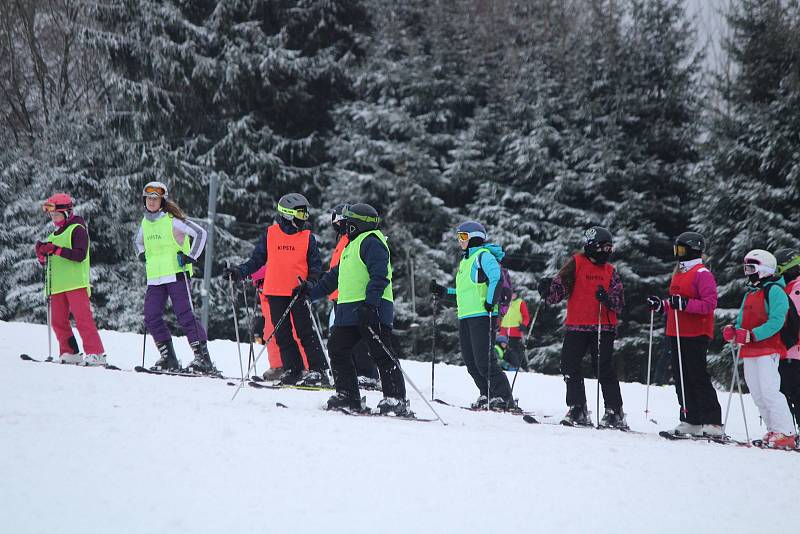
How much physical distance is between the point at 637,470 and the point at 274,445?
2.10 meters

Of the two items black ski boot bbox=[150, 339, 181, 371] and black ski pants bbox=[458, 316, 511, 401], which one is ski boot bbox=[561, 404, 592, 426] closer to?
black ski pants bbox=[458, 316, 511, 401]

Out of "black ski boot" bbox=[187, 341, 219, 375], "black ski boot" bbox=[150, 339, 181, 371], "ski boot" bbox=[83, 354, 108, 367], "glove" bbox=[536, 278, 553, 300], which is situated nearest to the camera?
"glove" bbox=[536, 278, 553, 300]

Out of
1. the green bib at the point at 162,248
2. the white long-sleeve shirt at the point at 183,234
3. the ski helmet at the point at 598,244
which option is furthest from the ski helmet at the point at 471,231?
the green bib at the point at 162,248

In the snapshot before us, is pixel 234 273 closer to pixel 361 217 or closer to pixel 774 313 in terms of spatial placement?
pixel 361 217

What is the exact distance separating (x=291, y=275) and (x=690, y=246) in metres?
3.65

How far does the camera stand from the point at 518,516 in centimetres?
384

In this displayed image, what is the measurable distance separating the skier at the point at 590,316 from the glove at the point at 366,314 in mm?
1856

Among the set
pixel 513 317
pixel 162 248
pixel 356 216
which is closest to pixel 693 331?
pixel 356 216

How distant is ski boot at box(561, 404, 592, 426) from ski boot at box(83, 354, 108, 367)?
15.2 ft

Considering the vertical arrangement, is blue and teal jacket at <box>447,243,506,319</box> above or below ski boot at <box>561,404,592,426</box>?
above

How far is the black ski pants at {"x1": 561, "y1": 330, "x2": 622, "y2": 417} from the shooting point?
7.41 metres

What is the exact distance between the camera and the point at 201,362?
8461mm

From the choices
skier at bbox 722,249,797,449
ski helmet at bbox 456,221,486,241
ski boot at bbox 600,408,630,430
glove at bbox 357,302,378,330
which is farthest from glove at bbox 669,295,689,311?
glove at bbox 357,302,378,330

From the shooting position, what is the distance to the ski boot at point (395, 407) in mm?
6562
